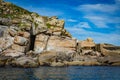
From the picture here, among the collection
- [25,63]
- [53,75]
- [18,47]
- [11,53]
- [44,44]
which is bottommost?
[53,75]

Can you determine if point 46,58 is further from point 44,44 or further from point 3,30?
point 3,30

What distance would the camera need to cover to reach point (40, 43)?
11312 cm

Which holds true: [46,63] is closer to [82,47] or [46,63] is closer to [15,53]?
[15,53]

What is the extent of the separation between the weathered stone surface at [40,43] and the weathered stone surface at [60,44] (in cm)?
176

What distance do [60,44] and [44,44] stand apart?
22.2 feet

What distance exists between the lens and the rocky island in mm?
104000

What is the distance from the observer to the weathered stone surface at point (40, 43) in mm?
112125

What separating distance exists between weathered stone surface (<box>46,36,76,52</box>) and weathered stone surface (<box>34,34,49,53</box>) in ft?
5.78

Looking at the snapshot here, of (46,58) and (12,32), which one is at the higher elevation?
(12,32)

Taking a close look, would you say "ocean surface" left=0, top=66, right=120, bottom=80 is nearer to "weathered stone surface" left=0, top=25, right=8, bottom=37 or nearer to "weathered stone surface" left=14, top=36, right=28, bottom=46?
"weathered stone surface" left=14, top=36, right=28, bottom=46

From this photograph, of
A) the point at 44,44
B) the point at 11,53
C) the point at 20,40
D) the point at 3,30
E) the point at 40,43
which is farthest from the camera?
the point at 40,43

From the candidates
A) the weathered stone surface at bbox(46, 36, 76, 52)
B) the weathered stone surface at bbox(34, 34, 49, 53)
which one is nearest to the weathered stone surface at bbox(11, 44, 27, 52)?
the weathered stone surface at bbox(34, 34, 49, 53)

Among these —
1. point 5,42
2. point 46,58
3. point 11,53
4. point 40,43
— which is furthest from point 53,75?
point 40,43

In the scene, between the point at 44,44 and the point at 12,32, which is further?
the point at 44,44
